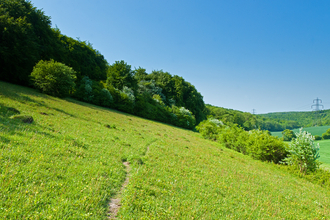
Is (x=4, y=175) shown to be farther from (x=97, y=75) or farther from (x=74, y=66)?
(x=97, y=75)

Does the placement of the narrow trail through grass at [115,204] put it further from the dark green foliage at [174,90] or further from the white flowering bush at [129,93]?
the dark green foliage at [174,90]

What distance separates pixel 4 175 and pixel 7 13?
35.5 meters

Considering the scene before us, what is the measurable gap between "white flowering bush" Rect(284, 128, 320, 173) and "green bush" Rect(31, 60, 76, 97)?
3527 centimetres

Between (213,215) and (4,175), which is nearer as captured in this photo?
(4,175)

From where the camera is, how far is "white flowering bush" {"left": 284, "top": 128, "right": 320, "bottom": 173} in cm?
1494

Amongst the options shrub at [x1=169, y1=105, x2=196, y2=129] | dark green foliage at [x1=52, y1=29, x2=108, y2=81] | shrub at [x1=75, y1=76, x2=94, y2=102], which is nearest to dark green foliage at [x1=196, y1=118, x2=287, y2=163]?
shrub at [x1=169, y1=105, x2=196, y2=129]

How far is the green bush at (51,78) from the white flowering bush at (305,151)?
35.3 m

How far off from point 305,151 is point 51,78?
36.9m

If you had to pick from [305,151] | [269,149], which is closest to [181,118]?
[269,149]

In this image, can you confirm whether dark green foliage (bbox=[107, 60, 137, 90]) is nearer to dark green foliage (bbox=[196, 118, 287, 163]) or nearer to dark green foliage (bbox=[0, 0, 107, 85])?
dark green foliage (bbox=[0, 0, 107, 85])

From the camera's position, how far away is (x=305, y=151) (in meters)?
15.3

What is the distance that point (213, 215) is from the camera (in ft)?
17.9

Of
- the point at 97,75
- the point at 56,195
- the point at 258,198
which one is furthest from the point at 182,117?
the point at 56,195

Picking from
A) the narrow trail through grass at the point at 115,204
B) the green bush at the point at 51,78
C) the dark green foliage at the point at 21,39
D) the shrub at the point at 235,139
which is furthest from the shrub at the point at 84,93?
the narrow trail through grass at the point at 115,204
